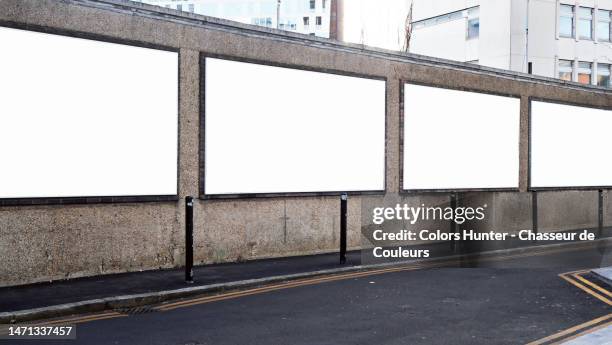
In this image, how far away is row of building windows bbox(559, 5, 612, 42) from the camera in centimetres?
4939

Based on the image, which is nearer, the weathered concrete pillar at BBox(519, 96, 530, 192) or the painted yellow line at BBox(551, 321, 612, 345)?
the painted yellow line at BBox(551, 321, 612, 345)

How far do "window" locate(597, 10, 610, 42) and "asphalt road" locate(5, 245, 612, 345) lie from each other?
42.8m

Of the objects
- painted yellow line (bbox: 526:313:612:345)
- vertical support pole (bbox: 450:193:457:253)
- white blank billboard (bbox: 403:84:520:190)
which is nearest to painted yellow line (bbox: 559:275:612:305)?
painted yellow line (bbox: 526:313:612:345)

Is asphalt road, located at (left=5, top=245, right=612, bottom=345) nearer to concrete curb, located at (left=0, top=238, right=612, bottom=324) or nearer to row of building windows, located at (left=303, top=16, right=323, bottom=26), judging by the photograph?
concrete curb, located at (left=0, top=238, right=612, bottom=324)

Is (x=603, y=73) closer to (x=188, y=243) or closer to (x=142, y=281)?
(x=188, y=243)

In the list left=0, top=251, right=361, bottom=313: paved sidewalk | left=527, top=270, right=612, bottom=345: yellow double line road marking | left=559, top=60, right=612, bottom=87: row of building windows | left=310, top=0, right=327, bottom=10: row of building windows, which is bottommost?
left=527, top=270, right=612, bottom=345: yellow double line road marking

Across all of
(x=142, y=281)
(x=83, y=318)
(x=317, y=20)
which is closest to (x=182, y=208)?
(x=142, y=281)

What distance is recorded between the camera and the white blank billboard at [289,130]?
14070 mm

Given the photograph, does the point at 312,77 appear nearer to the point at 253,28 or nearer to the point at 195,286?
the point at 253,28

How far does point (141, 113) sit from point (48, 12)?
233 cm

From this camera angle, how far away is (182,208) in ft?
44.1

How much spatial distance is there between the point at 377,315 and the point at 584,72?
150 ft

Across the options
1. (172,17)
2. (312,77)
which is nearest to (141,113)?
(172,17)

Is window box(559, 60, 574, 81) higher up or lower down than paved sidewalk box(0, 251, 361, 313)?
higher up
